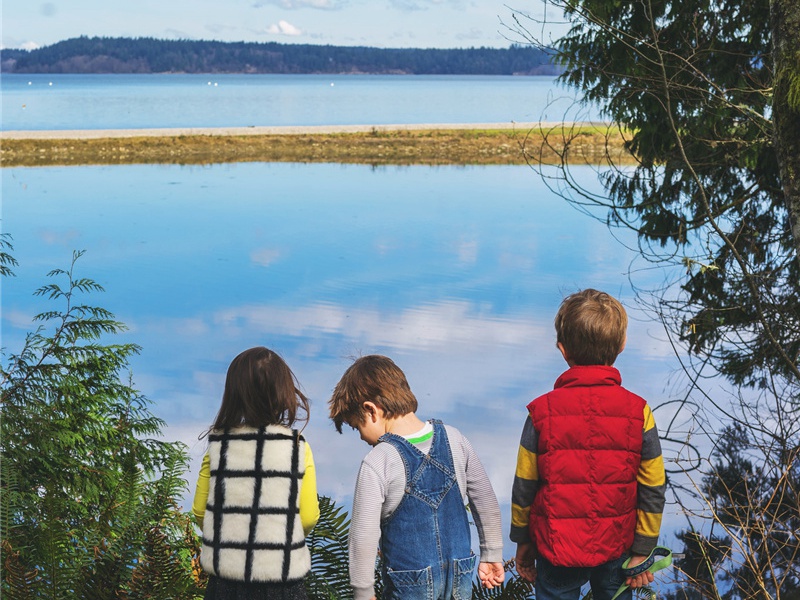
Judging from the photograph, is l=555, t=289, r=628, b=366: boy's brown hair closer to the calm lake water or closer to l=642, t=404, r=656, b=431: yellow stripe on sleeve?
l=642, t=404, r=656, b=431: yellow stripe on sleeve

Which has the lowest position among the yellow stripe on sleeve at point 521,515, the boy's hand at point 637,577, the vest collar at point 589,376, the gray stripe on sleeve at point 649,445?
the boy's hand at point 637,577

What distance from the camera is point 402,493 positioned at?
2904 millimetres

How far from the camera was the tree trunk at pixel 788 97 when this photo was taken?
11.6 ft

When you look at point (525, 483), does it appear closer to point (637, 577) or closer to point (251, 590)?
point (637, 577)

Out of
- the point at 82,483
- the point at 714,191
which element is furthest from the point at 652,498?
the point at 714,191

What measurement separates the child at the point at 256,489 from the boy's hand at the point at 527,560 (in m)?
0.73

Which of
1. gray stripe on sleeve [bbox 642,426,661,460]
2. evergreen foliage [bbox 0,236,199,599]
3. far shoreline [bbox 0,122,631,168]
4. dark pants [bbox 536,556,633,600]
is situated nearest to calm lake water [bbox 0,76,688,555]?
evergreen foliage [bbox 0,236,199,599]

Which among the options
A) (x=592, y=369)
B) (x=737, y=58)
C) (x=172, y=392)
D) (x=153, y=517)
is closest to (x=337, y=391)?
(x=592, y=369)

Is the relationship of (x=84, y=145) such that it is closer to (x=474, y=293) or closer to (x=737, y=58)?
(x=474, y=293)

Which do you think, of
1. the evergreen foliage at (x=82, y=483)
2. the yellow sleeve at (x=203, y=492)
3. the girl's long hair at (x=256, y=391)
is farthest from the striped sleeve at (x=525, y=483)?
the evergreen foliage at (x=82, y=483)

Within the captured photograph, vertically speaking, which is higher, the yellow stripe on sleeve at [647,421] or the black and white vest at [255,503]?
the yellow stripe on sleeve at [647,421]

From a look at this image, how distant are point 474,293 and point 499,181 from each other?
1122 cm

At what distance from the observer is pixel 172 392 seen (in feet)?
33.6

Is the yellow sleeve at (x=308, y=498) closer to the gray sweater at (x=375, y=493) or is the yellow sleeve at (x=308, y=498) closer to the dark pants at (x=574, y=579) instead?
the gray sweater at (x=375, y=493)
